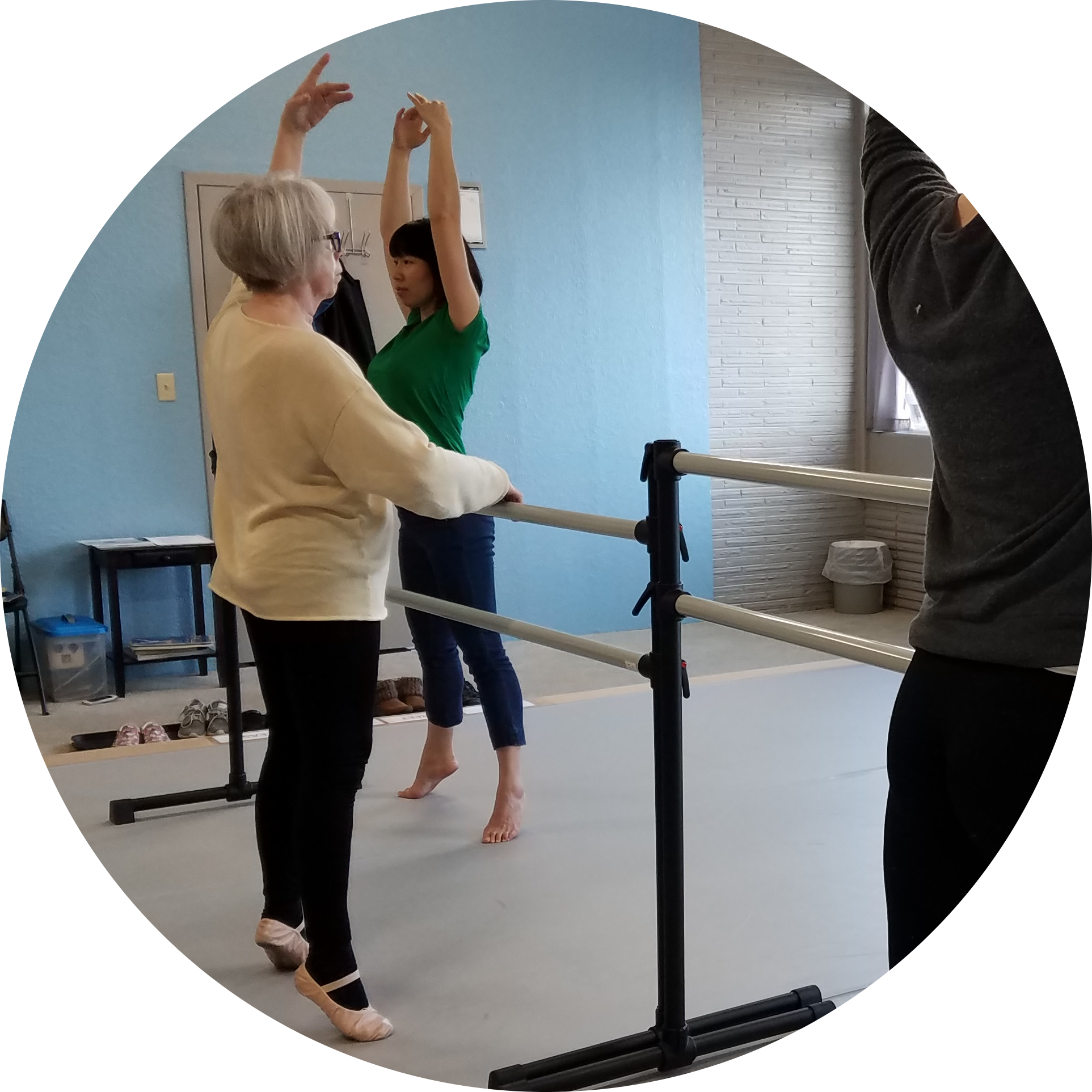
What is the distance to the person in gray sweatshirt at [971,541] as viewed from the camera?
839 millimetres

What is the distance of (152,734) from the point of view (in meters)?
3.31

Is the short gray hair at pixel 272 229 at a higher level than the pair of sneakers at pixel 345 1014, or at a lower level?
higher

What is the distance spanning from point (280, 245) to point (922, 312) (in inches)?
30.9

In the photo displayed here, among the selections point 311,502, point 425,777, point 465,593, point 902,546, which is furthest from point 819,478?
point 902,546

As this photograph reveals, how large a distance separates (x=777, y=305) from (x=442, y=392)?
11.7 ft

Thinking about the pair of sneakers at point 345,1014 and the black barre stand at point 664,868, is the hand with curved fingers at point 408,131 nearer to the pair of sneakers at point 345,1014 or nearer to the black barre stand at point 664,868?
the black barre stand at point 664,868

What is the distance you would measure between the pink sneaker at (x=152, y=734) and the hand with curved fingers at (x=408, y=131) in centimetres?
188

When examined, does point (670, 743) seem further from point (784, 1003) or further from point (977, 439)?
point (977, 439)

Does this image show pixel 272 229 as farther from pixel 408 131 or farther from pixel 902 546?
pixel 902 546

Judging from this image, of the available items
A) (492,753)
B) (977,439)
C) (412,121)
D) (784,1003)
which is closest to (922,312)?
(977,439)

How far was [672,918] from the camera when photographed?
144cm

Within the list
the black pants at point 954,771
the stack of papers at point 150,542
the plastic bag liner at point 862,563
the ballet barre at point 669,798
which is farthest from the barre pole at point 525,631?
the plastic bag liner at point 862,563

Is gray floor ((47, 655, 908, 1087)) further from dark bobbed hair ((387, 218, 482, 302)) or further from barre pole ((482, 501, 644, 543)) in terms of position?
dark bobbed hair ((387, 218, 482, 302))

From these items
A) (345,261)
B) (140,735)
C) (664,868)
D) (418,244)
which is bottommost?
(140,735)
